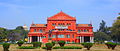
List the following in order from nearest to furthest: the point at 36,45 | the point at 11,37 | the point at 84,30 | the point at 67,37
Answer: the point at 36,45, the point at 67,37, the point at 84,30, the point at 11,37

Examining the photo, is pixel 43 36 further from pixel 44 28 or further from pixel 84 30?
pixel 84 30

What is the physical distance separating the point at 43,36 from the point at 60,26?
7006 millimetres

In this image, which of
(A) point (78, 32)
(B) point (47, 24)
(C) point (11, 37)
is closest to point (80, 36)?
(A) point (78, 32)

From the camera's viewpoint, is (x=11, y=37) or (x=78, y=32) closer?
(x=78, y=32)

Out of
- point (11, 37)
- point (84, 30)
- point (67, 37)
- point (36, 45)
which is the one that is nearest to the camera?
point (36, 45)

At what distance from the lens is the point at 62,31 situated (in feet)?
209

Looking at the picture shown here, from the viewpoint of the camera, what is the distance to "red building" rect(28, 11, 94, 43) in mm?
63656

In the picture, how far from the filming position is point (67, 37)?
63.6m

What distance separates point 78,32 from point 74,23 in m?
3.58

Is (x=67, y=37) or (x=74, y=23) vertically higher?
(x=74, y=23)

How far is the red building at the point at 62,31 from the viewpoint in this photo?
63656 millimetres

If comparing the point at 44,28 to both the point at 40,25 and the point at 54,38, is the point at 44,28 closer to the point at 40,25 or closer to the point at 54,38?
the point at 40,25

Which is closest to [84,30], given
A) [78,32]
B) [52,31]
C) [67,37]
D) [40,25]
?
[78,32]

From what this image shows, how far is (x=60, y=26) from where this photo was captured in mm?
65125
